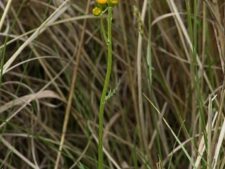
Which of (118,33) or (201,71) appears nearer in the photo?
(201,71)

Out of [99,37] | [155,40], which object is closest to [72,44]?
[99,37]

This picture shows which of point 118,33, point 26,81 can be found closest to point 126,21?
point 118,33

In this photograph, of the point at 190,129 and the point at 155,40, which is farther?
the point at 155,40

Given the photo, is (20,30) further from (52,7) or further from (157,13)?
(157,13)

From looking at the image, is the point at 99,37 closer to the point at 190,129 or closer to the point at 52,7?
the point at 52,7

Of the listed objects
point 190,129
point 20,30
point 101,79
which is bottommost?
point 190,129

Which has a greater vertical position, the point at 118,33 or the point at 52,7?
the point at 52,7
